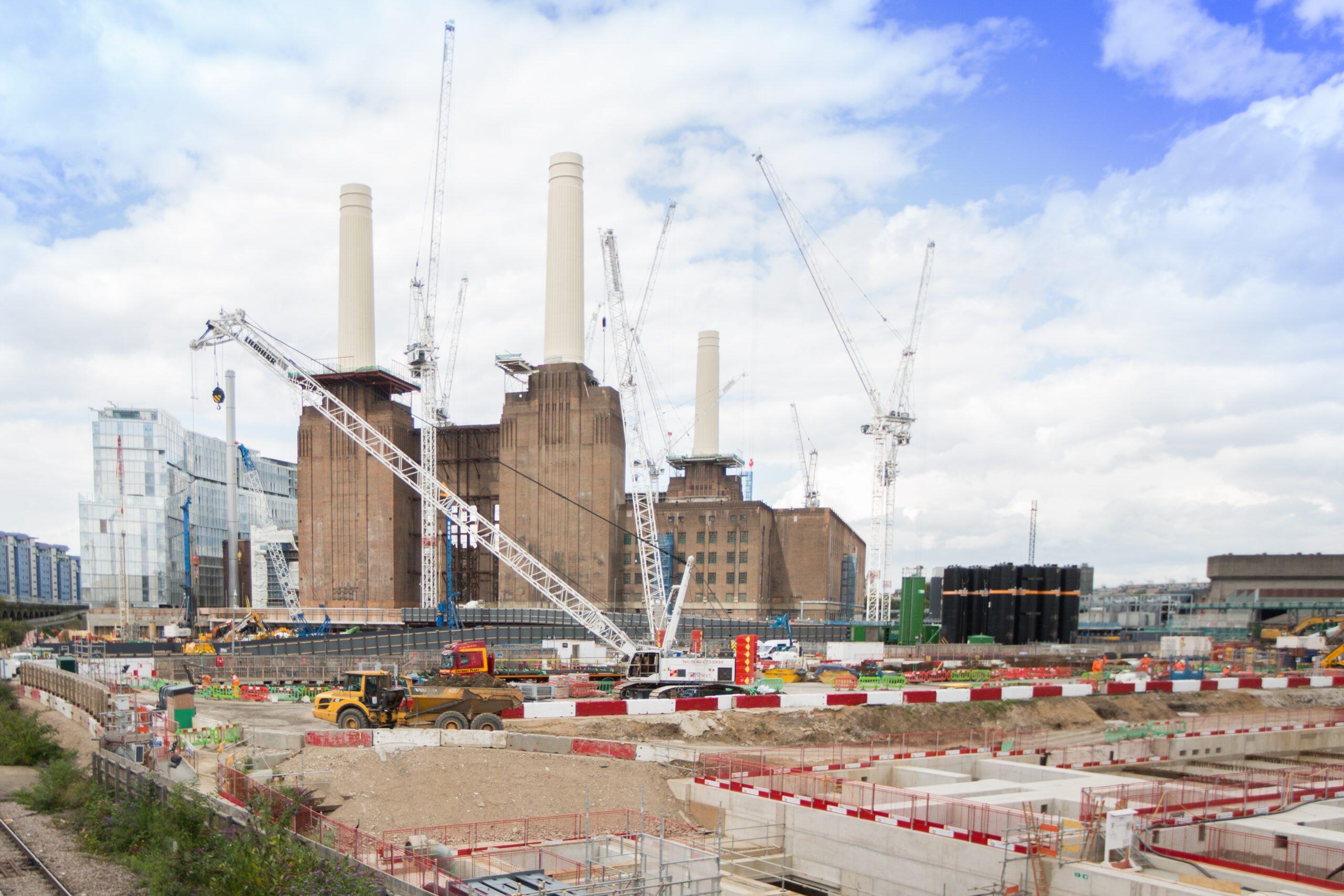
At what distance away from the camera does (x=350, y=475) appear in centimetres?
10362

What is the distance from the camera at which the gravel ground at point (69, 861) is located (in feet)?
70.2

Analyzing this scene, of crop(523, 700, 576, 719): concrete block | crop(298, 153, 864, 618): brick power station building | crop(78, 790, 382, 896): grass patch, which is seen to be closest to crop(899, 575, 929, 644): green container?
crop(298, 153, 864, 618): brick power station building

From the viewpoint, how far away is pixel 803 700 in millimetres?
38781

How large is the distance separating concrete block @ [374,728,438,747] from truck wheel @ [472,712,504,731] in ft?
8.72

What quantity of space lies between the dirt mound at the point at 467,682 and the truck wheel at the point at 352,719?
4931mm

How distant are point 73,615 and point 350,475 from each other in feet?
301

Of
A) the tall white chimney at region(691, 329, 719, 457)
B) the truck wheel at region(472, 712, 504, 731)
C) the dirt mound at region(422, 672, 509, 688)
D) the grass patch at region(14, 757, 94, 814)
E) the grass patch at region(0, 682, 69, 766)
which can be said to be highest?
the tall white chimney at region(691, 329, 719, 457)

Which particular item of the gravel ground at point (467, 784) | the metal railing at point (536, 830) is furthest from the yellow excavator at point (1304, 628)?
the metal railing at point (536, 830)

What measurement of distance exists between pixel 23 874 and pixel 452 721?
1216 centimetres

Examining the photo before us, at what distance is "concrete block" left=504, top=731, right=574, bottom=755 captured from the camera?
A: 30.0 meters

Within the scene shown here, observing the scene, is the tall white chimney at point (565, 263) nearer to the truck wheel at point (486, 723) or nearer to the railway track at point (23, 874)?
the truck wheel at point (486, 723)

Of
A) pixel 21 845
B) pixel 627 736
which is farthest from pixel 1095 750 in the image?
pixel 21 845

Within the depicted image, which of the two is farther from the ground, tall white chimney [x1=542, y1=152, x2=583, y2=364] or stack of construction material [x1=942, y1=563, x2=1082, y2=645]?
tall white chimney [x1=542, y1=152, x2=583, y2=364]

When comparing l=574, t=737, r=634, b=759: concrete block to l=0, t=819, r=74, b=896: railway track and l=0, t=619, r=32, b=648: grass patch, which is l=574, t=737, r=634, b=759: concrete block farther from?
l=0, t=619, r=32, b=648: grass patch
